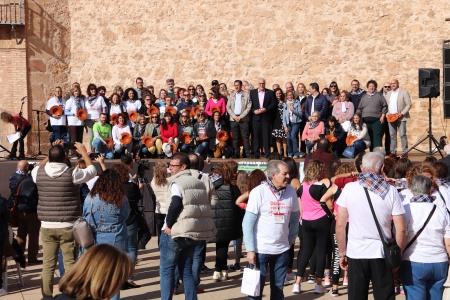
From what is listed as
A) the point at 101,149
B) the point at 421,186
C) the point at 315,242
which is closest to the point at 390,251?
the point at 421,186

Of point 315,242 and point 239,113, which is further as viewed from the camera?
point 239,113

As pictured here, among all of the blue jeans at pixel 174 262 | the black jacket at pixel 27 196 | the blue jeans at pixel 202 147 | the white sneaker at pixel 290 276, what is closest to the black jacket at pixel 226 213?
the white sneaker at pixel 290 276

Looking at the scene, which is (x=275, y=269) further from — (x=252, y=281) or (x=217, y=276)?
(x=217, y=276)

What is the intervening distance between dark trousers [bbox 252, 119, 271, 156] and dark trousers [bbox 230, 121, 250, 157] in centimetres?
15

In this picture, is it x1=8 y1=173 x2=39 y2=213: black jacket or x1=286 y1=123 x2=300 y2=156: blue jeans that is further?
x1=286 y1=123 x2=300 y2=156: blue jeans

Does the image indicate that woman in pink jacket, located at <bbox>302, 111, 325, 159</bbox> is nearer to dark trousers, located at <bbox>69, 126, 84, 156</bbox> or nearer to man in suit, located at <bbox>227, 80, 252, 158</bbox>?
man in suit, located at <bbox>227, 80, 252, 158</bbox>

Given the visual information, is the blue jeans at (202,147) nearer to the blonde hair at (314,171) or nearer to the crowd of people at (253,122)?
the crowd of people at (253,122)

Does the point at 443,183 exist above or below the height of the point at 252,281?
above

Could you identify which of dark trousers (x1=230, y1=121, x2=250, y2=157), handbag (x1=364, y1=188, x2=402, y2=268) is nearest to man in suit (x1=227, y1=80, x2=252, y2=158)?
dark trousers (x1=230, y1=121, x2=250, y2=157)

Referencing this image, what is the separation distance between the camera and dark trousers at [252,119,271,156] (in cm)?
1745

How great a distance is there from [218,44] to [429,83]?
23.1 feet

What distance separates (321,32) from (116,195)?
1331 cm

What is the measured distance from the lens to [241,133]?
58.0ft

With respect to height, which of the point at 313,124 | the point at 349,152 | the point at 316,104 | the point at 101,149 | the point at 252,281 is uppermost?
the point at 316,104
